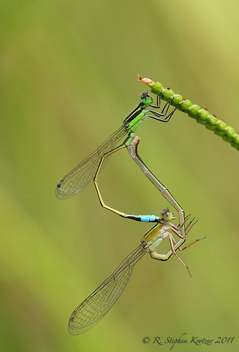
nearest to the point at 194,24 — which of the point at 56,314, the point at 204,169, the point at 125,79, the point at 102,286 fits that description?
the point at 125,79

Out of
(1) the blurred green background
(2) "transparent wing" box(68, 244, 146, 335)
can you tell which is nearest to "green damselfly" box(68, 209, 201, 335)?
(2) "transparent wing" box(68, 244, 146, 335)

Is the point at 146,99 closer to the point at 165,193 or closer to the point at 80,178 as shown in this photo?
the point at 165,193

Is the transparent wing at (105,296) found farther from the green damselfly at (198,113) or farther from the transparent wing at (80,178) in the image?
the green damselfly at (198,113)

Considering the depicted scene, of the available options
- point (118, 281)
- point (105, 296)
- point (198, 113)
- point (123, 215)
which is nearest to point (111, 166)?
point (123, 215)

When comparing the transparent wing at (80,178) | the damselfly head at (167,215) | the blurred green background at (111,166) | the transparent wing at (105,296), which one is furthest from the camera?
the transparent wing at (80,178)

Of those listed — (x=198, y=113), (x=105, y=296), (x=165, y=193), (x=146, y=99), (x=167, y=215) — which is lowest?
(x=105, y=296)

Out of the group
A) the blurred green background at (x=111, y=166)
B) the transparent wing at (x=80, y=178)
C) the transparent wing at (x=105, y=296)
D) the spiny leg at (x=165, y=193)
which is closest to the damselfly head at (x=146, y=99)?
the spiny leg at (x=165, y=193)

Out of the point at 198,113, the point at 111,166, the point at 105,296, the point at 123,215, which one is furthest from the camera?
the point at 111,166
